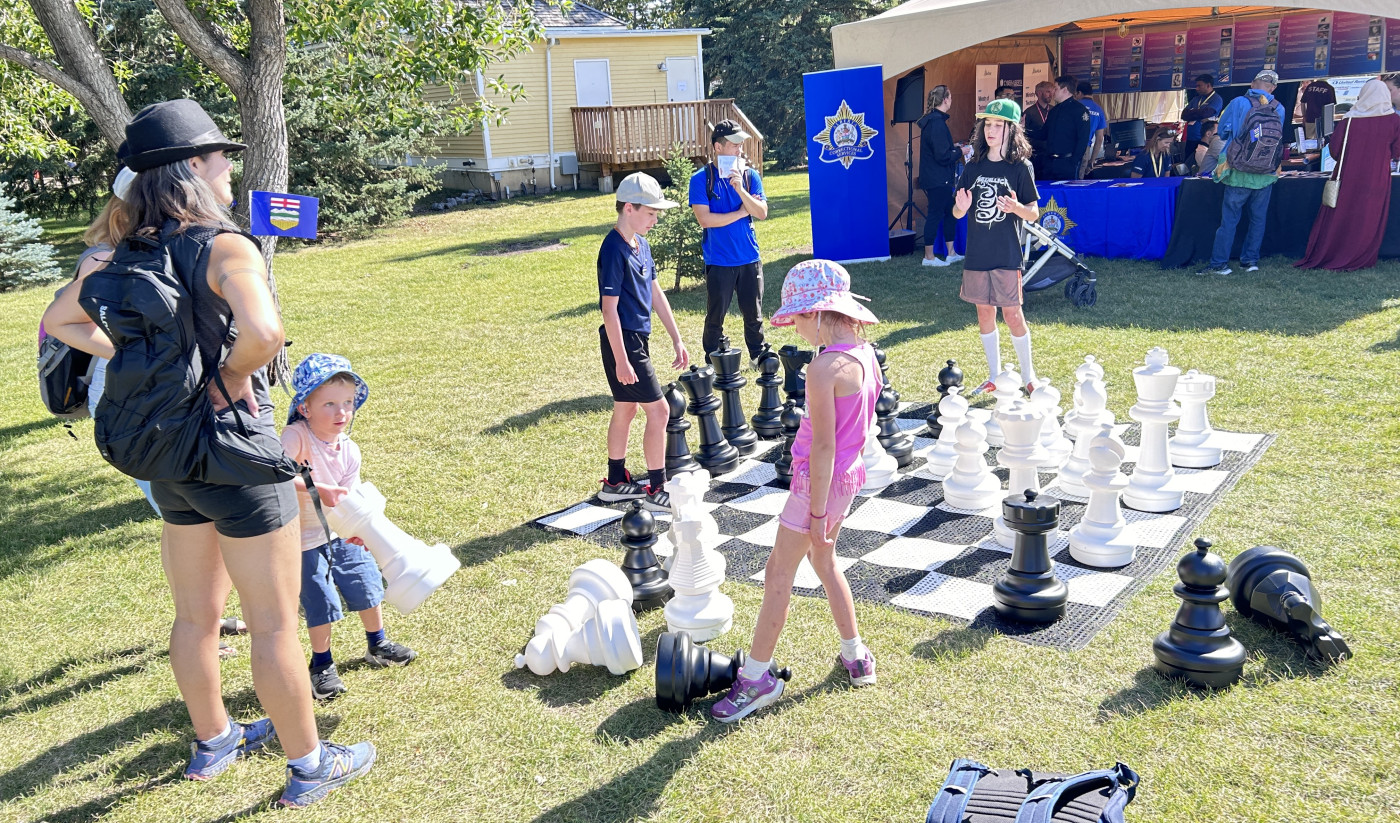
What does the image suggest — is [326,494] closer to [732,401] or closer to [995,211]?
[732,401]

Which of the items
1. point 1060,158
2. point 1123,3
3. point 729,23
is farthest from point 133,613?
point 729,23

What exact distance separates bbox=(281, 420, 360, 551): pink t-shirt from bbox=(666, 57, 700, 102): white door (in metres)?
21.9

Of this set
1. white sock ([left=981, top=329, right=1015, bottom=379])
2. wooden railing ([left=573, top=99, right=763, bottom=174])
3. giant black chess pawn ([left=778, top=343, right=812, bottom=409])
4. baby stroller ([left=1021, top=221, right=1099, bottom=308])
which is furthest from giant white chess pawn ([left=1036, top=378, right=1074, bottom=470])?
wooden railing ([left=573, top=99, right=763, bottom=174])

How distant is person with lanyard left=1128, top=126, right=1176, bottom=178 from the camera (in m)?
11.8

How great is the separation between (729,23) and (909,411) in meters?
23.2

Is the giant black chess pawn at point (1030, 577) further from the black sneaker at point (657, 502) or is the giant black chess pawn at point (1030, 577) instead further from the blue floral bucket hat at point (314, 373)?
the blue floral bucket hat at point (314, 373)

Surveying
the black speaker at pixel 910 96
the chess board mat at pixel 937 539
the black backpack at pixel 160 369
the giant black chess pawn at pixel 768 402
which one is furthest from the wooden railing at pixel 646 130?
the black backpack at pixel 160 369

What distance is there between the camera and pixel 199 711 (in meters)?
3.03

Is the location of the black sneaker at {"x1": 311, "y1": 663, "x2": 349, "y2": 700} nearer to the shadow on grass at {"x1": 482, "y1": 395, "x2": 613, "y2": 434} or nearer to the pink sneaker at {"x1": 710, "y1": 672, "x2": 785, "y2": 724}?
the pink sneaker at {"x1": 710, "y1": 672, "x2": 785, "y2": 724}

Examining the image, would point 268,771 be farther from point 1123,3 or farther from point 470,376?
point 1123,3

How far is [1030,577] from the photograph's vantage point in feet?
11.6

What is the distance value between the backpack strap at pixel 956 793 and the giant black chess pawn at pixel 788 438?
267 centimetres

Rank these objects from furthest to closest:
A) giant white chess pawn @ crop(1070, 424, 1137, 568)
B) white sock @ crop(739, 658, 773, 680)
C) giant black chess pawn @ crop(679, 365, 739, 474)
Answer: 1. giant black chess pawn @ crop(679, 365, 739, 474)
2. giant white chess pawn @ crop(1070, 424, 1137, 568)
3. white sock @ crop(739, 658, 773, 680)

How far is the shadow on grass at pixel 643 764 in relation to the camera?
2.81 meters
